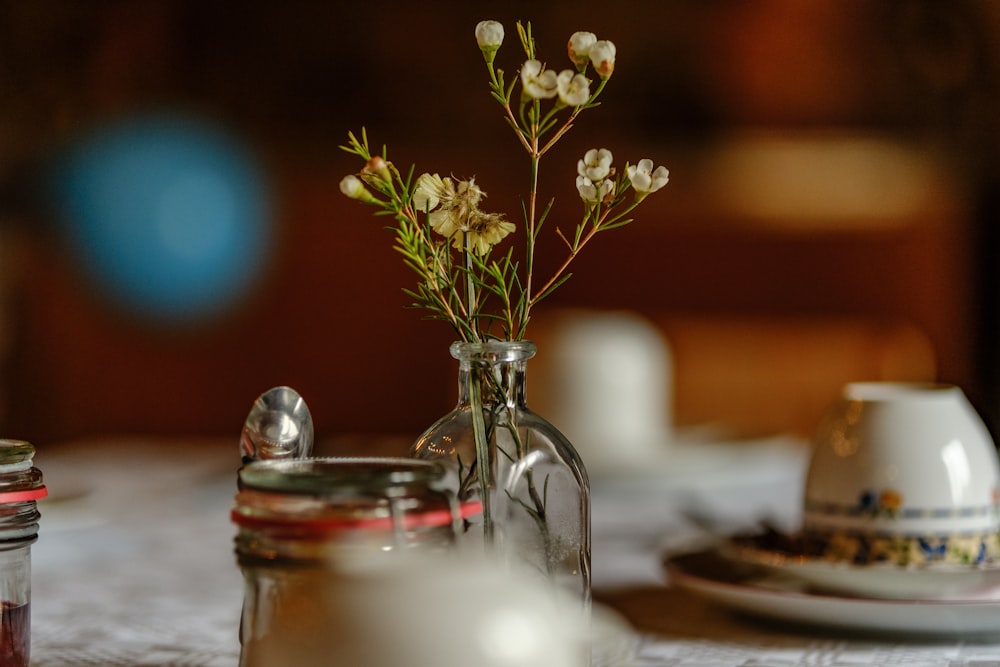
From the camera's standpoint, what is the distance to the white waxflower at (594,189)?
1.46ft

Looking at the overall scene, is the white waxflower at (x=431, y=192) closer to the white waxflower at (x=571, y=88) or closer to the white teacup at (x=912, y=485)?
the white waxflower at (x=571, y=88)

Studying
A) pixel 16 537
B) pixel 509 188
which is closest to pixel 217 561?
pixel 16 537

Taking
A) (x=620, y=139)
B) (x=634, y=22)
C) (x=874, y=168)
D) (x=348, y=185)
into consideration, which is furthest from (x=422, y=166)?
(x=348, y=185)

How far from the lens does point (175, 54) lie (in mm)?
3014

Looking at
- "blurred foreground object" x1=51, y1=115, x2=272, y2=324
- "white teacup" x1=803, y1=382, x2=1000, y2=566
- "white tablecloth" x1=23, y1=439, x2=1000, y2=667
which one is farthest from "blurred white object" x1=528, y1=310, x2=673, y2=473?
"blurred foreground object" x1=51, y1=115, x2=272, y2=324

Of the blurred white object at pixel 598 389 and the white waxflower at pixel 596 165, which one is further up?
the white waxflower at pixel 596 165

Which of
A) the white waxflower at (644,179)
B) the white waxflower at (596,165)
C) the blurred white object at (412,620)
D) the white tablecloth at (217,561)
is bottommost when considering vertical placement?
the white tablecloth at (217,561)

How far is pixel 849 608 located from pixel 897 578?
0.04 m

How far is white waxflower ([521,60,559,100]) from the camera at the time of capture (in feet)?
1.35

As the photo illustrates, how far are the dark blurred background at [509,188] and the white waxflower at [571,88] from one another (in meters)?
1.62

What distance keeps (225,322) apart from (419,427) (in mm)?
515

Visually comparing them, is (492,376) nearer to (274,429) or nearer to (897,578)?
(274,429)

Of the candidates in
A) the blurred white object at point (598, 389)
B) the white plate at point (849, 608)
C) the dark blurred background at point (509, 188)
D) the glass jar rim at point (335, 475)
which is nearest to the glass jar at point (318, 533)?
the glass jar rim at point (335, 475)

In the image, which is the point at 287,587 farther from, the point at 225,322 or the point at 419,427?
the point at 225,322
